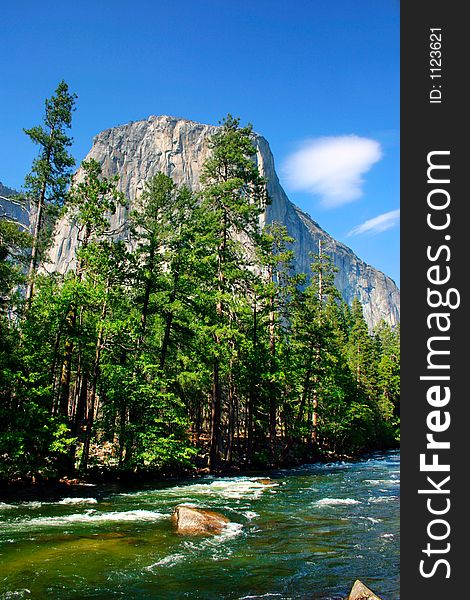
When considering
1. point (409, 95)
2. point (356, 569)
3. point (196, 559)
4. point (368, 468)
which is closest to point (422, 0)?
point (409, 95)

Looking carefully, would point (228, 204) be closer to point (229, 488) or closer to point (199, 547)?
point (229, 488)

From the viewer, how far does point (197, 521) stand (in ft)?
Result: 39.3

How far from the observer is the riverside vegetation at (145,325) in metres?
18.0

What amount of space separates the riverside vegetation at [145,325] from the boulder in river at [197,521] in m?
6.75

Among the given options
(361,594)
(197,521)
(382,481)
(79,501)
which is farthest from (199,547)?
(382,481)

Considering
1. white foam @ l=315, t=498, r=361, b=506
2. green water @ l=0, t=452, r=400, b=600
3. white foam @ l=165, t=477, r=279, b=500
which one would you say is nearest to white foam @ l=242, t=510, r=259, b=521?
green water @ l=0, t=452, r=400, b=600

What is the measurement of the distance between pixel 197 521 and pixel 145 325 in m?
13.0

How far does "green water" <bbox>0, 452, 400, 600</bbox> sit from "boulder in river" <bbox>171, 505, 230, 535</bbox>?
0.29m

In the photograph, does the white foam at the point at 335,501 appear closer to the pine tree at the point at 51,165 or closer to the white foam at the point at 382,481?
the white foam at the point at 382,481

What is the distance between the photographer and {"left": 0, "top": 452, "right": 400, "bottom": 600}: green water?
7.89 meters

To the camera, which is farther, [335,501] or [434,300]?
[335,501]

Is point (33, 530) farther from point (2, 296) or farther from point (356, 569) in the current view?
point (2, 296)

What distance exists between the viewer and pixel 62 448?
17.6 meters

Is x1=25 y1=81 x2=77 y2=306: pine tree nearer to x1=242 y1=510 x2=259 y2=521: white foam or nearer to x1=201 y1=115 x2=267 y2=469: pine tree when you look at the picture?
x1=201 y1=115 x2=267 y2=469: pine tree
